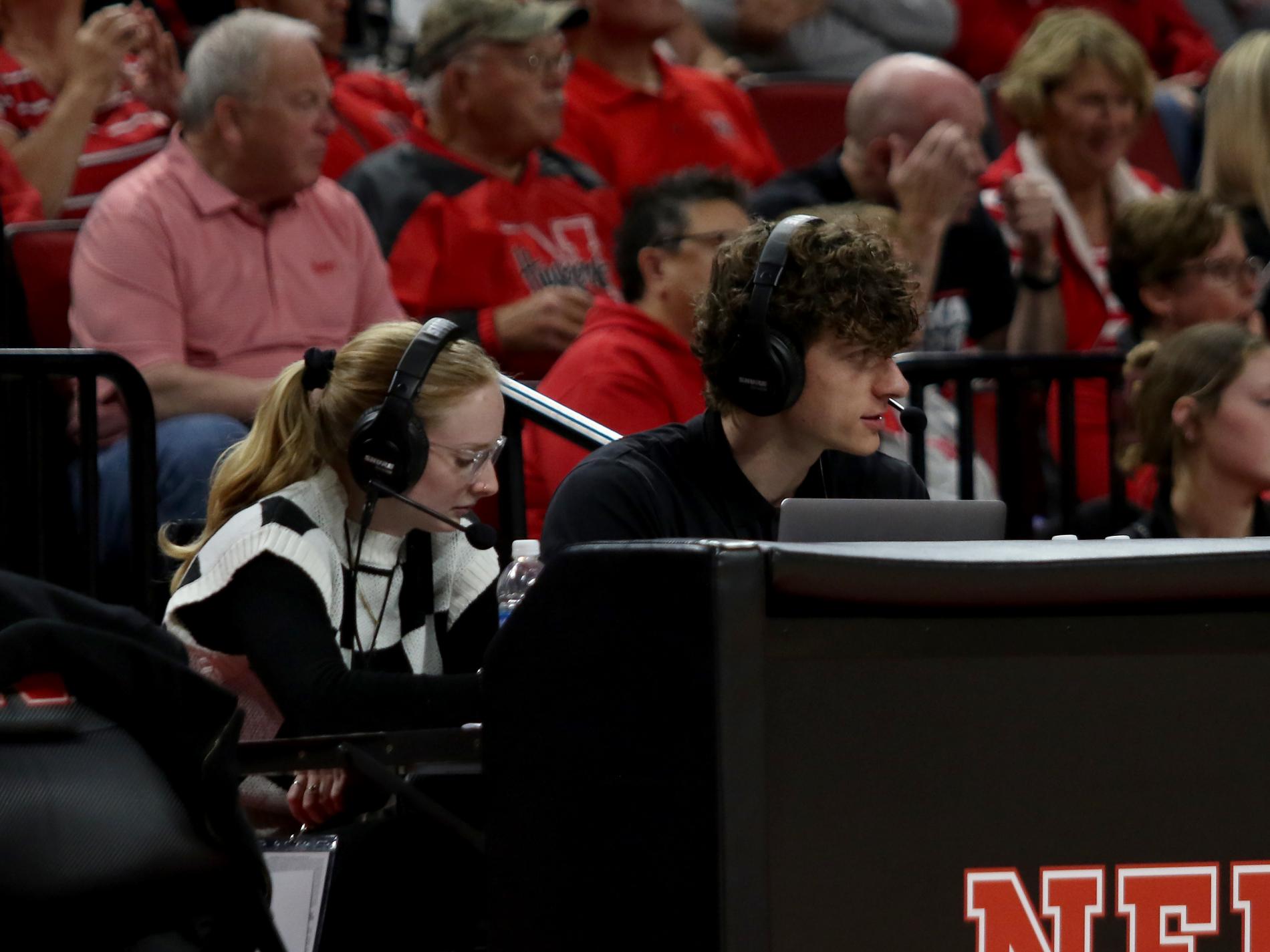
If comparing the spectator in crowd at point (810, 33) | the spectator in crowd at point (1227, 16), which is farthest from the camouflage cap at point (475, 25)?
the spectator in crowd at point (1227, 16)

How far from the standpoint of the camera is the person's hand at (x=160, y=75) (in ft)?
13.6

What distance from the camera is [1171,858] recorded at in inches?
46.5

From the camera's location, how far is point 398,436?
2438mm

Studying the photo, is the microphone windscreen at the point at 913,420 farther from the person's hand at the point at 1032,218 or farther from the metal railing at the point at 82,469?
the person's hand at the point at 1032,218

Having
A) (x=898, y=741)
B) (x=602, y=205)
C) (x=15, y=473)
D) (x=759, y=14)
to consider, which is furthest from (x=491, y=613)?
(x=759, y=14)

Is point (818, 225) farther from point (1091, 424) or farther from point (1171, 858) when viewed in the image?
point (1091, 424)

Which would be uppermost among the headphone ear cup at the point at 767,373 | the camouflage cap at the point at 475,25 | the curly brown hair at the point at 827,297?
the camouflage cap at the point at 475,25

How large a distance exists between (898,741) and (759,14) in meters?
4.42

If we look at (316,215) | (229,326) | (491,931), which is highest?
(316,215)

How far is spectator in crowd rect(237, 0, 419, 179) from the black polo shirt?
2.17m

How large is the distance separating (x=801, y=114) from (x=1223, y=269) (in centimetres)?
149

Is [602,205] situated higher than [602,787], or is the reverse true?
[602,205]

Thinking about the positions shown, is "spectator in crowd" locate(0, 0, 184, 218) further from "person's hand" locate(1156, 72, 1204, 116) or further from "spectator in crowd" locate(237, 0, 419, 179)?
"person's hand" locate(1156, 72, 1204, 116)

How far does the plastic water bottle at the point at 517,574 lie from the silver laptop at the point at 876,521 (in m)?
0.85
